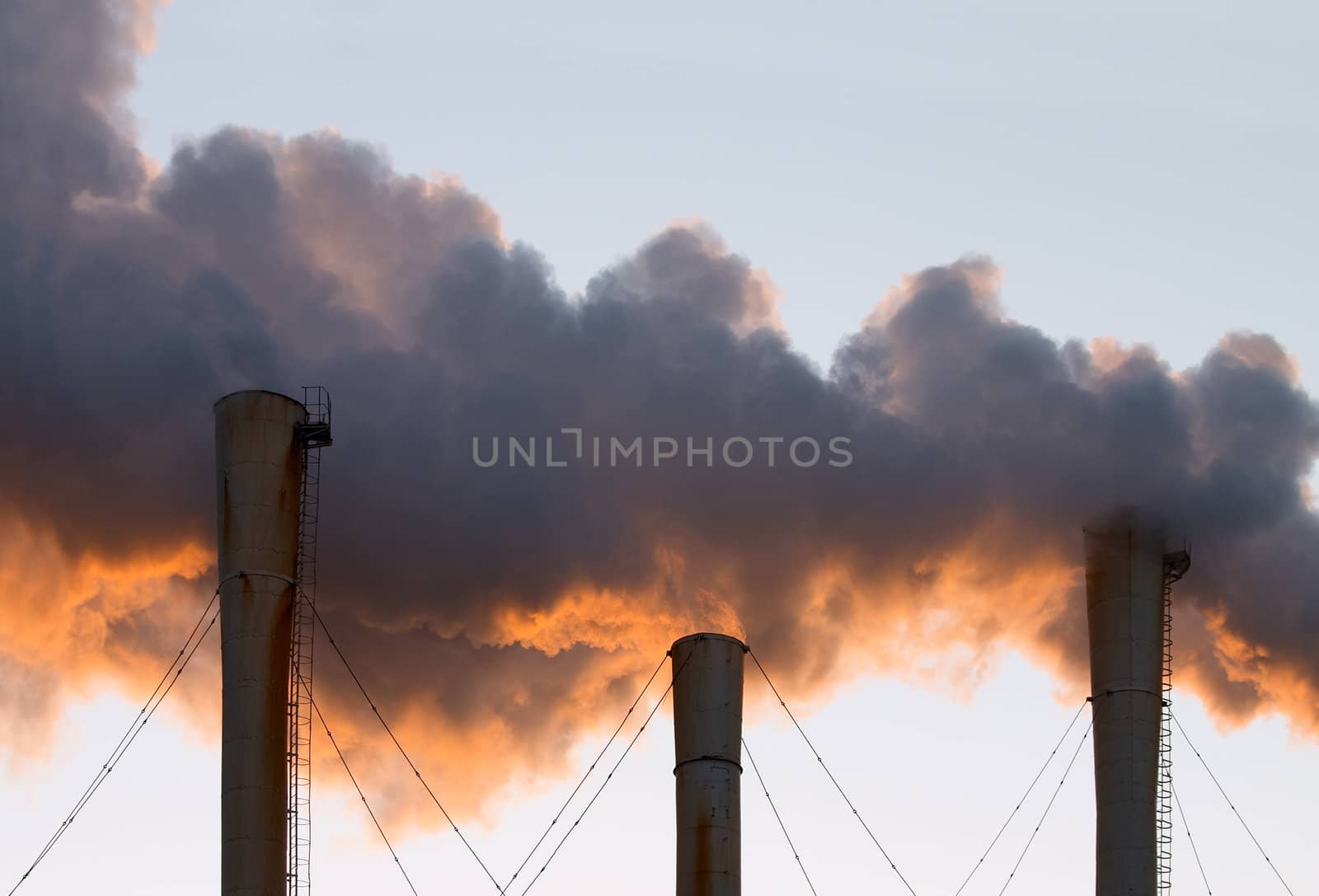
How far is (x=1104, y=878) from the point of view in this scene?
158 feet

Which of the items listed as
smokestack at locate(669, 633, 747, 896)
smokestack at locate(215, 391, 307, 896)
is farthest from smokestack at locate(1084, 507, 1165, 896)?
smokestack at locate(215, 391, 307, 896)

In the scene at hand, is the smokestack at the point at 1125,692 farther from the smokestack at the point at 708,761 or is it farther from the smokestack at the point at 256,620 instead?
the smokestack at the point at 256,620

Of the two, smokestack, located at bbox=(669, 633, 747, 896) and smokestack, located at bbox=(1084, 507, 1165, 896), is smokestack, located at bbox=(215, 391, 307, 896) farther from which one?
smokestack, located at bbox=(1084, 507, 1165, 896)

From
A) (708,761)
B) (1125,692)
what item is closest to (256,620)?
(708,761)

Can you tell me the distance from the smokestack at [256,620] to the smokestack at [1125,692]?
743 inches

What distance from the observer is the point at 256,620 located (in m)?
43.4

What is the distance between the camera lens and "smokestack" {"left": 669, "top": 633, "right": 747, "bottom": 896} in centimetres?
4800

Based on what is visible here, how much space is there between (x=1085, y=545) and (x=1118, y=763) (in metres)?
5.30

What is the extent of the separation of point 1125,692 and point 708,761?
9804 mm

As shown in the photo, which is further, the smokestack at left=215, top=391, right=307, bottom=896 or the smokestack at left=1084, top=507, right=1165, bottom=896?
the smokestack at left=1084, top=507, right=1165, bottom=896

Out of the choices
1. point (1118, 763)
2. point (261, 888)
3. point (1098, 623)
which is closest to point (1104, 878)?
point (1118, 763)

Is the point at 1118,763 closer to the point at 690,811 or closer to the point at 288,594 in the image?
the point at 690,811

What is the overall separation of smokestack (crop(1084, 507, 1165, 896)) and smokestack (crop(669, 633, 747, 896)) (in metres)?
8.39

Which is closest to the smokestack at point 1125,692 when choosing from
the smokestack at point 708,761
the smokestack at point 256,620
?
the smokestack at point 708,761
